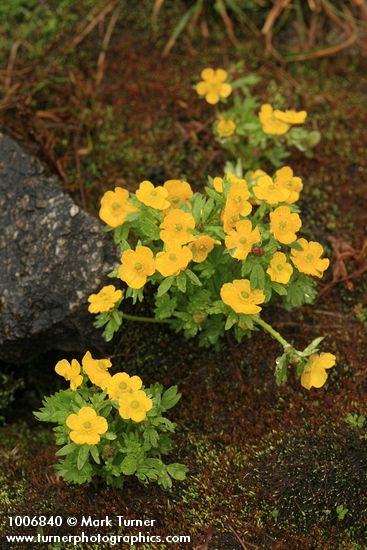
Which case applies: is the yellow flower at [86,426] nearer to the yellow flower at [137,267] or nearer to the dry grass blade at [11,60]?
the yellow flower at [137,267]

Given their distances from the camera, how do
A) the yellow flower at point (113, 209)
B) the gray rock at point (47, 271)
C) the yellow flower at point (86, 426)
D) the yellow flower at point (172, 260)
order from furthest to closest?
the gray rock at point (47, 271)
the yellow flower at point (113, 209)
the yellow flower at point (172, 260)
the yellow flower at point (86, 426)

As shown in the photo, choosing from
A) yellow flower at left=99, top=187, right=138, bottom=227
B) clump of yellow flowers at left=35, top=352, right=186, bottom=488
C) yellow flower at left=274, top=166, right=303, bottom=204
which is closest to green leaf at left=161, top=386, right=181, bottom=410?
clump of yellow flowers at left=35, top=352, right=186, bottom=488

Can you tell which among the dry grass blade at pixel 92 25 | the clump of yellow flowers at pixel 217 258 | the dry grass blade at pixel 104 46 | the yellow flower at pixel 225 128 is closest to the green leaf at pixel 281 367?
the clump of yellow flowers at pixel 217 258

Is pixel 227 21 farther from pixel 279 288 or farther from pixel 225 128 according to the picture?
pixel 279 288

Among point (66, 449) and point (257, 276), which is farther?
point (257, 276)

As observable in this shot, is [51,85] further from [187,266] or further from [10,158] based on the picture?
[187,266]

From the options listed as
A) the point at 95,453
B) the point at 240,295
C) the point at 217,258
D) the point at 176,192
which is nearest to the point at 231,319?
the point at 240,295

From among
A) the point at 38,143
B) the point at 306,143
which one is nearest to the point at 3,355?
the point at 38,143
